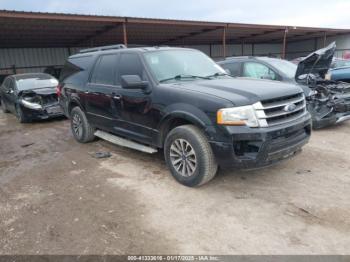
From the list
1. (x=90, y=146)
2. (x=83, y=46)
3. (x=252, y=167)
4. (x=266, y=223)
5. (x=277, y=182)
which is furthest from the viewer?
(x=83, y=46)

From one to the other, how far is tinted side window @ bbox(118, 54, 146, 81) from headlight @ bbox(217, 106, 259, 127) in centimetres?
153

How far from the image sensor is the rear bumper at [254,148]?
3.22 metres

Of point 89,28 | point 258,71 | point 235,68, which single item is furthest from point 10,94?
point 258,71

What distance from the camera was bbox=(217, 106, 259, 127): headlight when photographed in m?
3.25

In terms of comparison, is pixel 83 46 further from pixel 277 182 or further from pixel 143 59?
pixel 277 182

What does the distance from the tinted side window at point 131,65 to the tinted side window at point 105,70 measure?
8.9 inches

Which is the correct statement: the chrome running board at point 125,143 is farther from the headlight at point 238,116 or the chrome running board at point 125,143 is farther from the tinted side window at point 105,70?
the headlight at point 238,116

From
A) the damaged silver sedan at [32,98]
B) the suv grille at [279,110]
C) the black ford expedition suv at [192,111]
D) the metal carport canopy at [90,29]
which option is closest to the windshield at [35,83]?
the damaged silver sedan at [32,98]

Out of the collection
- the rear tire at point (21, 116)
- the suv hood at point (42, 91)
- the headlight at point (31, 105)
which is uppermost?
the suv hood at point (42, 91)

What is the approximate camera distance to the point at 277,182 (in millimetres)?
3914

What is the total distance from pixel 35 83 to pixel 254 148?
8.65 metres

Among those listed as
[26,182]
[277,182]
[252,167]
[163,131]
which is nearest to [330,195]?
[277,182]

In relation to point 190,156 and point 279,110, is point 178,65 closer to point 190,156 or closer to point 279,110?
point 190,156

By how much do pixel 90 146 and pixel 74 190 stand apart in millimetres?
2148
